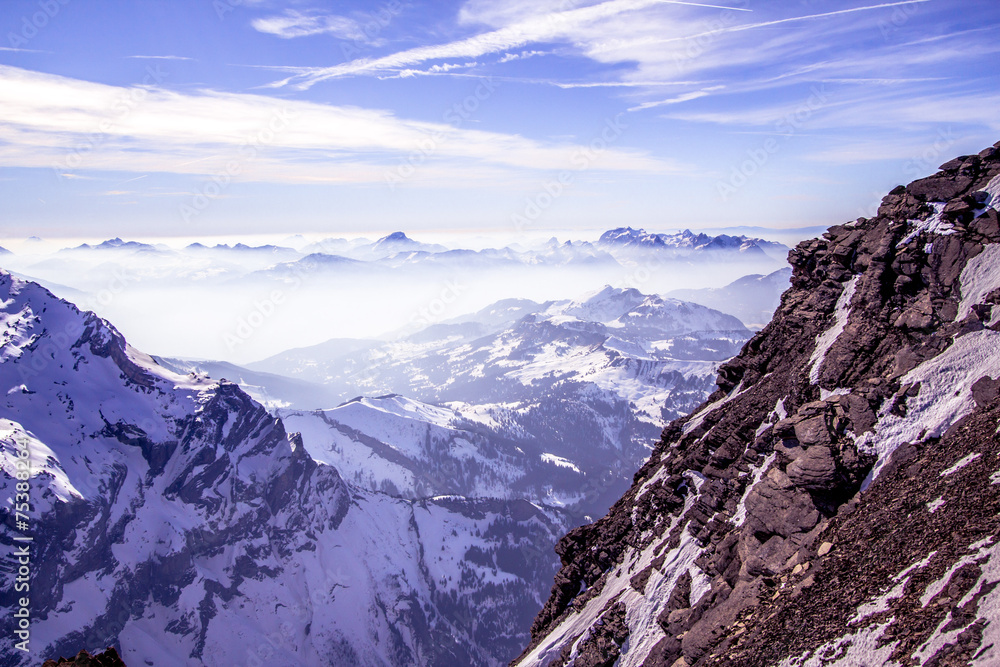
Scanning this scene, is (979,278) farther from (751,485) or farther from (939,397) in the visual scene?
(751,485)

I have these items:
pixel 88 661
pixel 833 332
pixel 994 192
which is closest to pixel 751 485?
pixel 833 332

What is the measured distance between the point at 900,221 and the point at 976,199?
20.1ft

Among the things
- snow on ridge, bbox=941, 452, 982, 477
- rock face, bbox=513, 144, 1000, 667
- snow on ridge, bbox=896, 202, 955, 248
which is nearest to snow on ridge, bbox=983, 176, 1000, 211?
rock face, bbox=513, 144, 1000, 667

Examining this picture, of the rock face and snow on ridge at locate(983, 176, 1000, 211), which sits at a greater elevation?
snow on ridge at locate(983, 176, 1000, 211)

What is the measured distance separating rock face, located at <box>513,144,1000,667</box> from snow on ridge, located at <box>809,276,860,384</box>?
25cm

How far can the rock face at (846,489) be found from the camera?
116ft

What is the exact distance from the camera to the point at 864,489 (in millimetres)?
44844

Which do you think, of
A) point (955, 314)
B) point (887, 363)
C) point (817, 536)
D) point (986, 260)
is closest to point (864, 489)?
Answer: point (817, 536)

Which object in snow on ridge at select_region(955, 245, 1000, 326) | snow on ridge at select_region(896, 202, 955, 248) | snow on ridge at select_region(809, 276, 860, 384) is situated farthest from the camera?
snow on ridge at select_region(809, 276, 860, 384)

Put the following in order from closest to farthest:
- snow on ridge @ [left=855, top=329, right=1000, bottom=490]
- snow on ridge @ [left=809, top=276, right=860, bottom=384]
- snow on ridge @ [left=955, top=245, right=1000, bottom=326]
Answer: snow on ridge @ [left=855, top=329, right=1000, bottom=490] → snow on ridge @ [left=955, top=245, right=1000, bottom=326] → snow on ridge @ [left=809, top=276, right=860, bottom=384]

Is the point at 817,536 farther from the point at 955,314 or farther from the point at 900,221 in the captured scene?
the point at 900,221

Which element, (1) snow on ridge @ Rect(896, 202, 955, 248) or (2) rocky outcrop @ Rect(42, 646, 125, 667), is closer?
(2) rocky outcrop @ Rect(42, 646, 125, 667)

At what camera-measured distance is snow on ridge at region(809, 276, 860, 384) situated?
195ft

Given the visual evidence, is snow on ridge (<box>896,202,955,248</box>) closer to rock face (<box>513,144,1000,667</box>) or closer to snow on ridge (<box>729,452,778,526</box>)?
rock face (<box>513,144,1000,667</box>)
